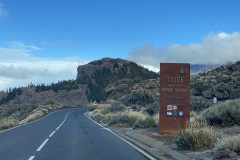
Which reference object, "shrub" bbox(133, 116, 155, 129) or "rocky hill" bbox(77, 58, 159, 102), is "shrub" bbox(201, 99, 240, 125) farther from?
"rocky hill" bbox(77, 58, 159, 102)

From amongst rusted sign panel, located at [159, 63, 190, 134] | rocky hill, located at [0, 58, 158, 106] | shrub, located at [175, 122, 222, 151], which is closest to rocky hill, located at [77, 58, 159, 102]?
rocky hill, located at [0, 58, 158, 106]

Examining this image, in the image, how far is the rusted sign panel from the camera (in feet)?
43.8

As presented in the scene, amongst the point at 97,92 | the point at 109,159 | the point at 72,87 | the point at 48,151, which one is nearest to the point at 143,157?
the point at 109,159

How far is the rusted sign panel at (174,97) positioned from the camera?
13.4 meters

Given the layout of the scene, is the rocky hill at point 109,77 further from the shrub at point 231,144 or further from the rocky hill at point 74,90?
the shrub at point 231,144

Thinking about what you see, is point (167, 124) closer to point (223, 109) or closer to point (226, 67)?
point (223, 109)

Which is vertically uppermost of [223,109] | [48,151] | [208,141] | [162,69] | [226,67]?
[226,67]

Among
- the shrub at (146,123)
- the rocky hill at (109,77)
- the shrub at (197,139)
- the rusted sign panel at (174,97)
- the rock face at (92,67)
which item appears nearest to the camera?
the shrub at (197,139)

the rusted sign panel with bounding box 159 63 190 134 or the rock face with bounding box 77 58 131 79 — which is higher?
the rock face with bounding box 77 58 131 79

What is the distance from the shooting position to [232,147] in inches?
298

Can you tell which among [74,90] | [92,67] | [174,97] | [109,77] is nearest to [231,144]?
[174,97]

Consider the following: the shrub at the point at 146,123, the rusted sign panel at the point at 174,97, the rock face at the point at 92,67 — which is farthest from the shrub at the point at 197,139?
the rock face at the point at 92,67

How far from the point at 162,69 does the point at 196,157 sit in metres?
6.16

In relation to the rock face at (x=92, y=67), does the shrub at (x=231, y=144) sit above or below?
below
